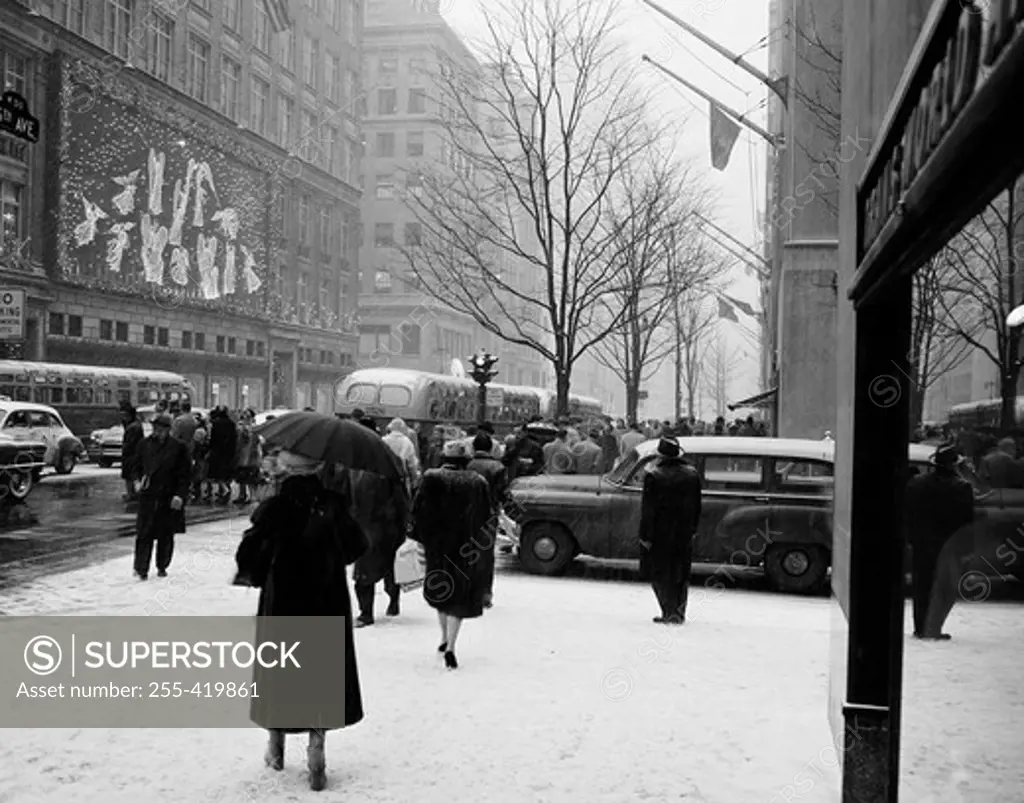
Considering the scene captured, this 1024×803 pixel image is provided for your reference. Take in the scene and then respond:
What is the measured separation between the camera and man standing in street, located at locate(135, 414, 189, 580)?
11.4 meters

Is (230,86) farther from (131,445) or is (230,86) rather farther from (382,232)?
(131,445)

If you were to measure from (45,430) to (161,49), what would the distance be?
2622 centimetres

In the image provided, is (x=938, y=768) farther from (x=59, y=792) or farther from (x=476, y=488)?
(x=59, y=792)

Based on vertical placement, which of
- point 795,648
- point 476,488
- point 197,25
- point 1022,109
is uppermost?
point 197,25

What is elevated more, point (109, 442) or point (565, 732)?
point (109, 442)

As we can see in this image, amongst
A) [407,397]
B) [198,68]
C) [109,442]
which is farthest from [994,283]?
[198,68]

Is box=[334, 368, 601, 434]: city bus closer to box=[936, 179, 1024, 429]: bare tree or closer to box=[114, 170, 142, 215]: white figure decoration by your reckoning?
box=[114, 170, 142, 215]: white figure decoration

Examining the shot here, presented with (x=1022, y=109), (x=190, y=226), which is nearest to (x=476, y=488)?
(x=1022, y=109)

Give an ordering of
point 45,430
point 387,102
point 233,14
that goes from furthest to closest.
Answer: point 387,102 < point 233,14 < point 45,430

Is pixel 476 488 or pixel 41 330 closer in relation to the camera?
pixel 476 488

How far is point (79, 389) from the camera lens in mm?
33438

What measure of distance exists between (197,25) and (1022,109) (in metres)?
52.0

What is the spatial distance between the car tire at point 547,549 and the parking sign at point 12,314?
1691 centimetres

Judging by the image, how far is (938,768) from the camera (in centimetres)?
550
